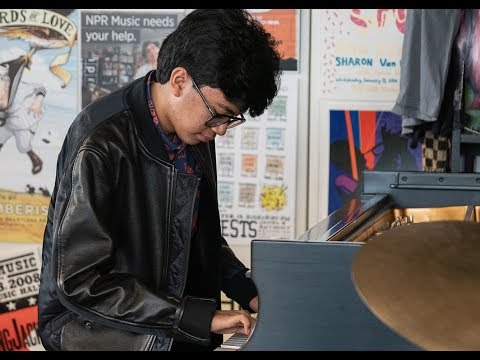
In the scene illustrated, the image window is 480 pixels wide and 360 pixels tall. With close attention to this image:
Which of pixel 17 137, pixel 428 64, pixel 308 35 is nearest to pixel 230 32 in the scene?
pixel 428 64

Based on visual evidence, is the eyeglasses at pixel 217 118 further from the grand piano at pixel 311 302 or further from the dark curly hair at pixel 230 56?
the grand piano at pixel 311 302

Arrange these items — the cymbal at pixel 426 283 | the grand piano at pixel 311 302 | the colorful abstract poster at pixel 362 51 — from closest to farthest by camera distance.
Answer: the cymbal at pixel 426 283, the grand piano at pixel 311 302, the colorful abstract poster at pixel 362 51

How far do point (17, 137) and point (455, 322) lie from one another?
3.50m

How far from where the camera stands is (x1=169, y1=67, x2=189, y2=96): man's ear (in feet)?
6.52

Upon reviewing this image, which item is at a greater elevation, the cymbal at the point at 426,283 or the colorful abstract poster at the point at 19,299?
the cymbal at the point at 426,283

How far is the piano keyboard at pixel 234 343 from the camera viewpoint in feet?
5.94

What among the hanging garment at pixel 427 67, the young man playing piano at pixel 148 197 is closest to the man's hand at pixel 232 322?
the young man playing piano at pixel 148 197

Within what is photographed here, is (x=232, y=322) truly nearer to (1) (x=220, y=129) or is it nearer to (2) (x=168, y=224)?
(2) (x=168, y=224)

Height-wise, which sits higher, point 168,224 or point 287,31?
point 287,31

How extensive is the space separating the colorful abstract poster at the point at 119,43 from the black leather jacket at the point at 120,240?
2.47m

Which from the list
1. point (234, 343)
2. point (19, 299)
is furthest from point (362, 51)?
point (234, 343)

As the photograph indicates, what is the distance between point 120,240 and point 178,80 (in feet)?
1.20

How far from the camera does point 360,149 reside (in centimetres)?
456

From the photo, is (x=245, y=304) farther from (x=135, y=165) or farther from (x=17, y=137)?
(x=17, y=137)
